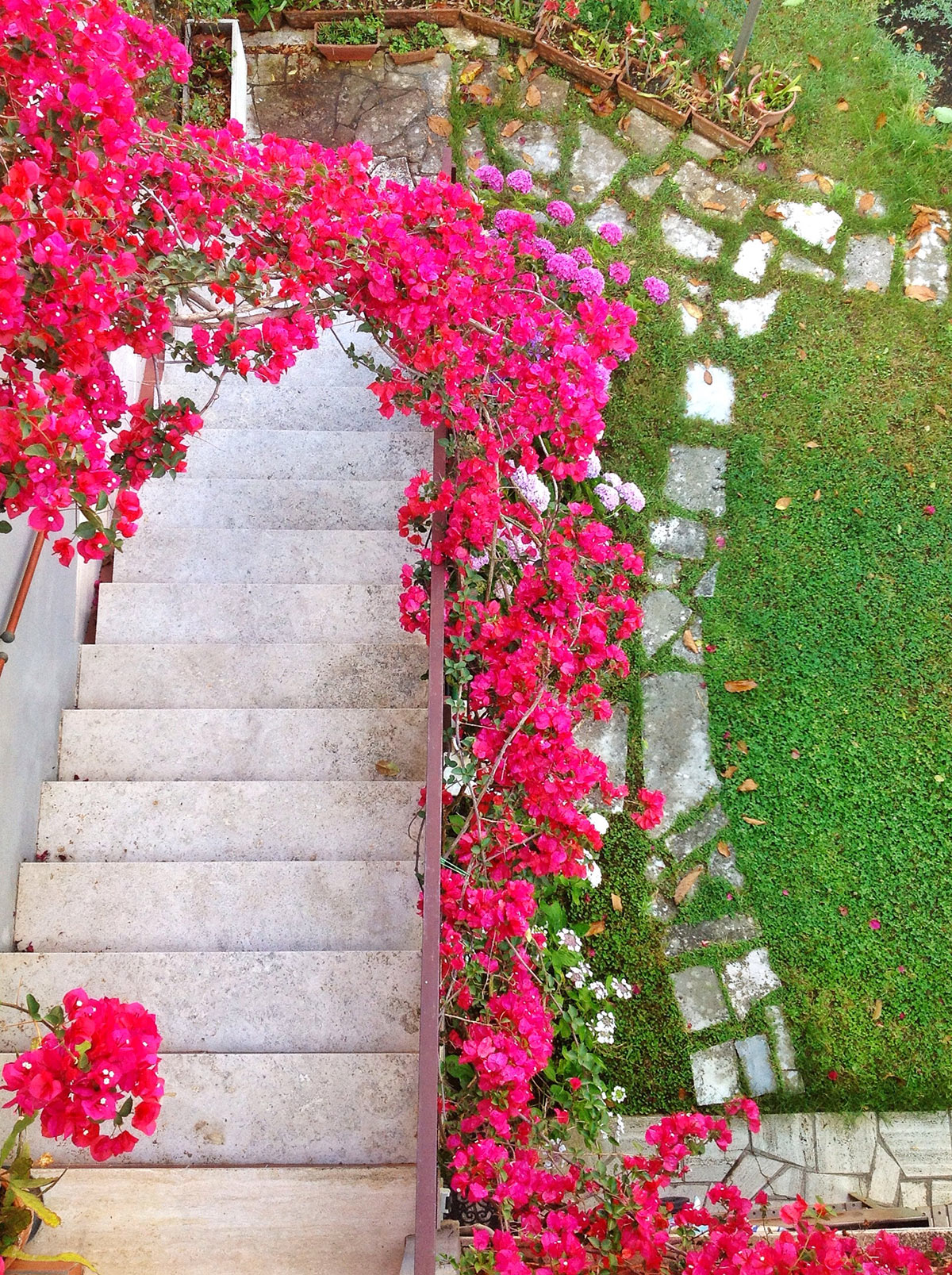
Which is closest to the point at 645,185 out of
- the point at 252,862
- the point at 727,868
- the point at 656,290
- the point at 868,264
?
the point at 656,290

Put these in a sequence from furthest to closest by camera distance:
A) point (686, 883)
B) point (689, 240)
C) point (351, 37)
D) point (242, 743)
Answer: point (351, 37) → point (689, 240) → point (686, 883) → point (242, 743)

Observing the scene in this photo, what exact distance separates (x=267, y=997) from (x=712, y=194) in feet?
13.8

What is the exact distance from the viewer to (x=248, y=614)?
3541mm

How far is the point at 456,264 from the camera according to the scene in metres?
2.63

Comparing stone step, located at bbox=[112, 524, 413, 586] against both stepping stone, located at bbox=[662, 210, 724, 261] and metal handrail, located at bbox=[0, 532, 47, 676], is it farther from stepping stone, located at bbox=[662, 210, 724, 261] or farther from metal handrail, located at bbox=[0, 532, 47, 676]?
stepping stone, located at bbox=[662, 210, 724, 261]

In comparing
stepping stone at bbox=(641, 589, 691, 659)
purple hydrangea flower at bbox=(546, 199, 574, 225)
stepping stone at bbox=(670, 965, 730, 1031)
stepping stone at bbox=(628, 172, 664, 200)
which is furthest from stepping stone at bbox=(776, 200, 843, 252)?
A: stepping stone at bbox=(670, 965, 730, 1031)

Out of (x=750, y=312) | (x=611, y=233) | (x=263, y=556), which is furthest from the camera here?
(x=750, y=312)

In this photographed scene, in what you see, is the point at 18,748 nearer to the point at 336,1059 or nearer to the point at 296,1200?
the point at 336,1059

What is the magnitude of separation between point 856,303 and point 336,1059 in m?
4.01

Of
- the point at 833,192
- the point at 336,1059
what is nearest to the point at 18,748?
the point at 336,1059

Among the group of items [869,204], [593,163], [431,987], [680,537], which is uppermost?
[593,163]

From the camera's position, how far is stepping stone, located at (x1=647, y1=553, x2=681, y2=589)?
394 centimetres

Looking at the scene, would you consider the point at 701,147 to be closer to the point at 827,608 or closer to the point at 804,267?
the point at 804,267

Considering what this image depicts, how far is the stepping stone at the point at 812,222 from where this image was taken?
4.41 m
